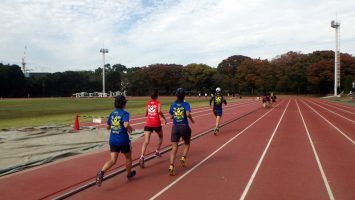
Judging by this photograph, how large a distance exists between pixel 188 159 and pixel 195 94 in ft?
282

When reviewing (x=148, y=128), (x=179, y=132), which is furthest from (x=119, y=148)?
(x=148, y=128)

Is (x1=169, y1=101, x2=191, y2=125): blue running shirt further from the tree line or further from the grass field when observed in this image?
the tree line

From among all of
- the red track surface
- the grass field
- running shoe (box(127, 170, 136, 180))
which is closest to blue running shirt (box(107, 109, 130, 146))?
running shoe (box(127, 170, 136, 180))

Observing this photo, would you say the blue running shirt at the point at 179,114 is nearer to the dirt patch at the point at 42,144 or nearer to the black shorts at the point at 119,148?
the black shorts at the point at 119,148

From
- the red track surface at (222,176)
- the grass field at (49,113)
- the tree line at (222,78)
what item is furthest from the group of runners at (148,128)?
the tree line at (222,78)

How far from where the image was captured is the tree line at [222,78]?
84.8m

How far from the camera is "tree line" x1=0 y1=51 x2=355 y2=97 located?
278ft

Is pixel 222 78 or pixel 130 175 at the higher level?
pixel 222 78

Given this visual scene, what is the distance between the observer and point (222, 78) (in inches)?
3625

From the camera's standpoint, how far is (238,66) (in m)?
99.6

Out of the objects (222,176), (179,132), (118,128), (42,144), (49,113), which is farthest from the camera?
(49,113)

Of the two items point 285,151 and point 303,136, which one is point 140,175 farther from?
point 303,136

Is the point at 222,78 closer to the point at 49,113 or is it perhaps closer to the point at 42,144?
the point at 49,113

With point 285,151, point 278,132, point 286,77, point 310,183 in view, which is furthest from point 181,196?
point 286,77
